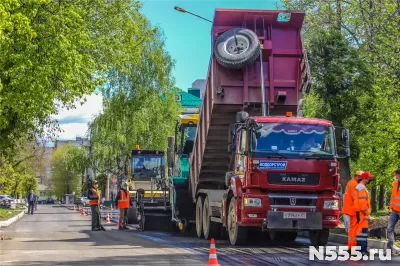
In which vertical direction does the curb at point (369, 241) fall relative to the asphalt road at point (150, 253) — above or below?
above

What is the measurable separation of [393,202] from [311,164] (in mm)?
1935

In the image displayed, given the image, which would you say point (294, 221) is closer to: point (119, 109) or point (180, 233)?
point (180, 233)

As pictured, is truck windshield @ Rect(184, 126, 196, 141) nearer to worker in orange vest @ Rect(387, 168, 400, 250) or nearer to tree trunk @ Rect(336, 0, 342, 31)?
worker in orange vest @ Rect(387, 168, 400, 250)

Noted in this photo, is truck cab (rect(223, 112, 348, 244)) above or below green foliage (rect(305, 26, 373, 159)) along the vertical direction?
below

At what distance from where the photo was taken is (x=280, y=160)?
1555 centimetres

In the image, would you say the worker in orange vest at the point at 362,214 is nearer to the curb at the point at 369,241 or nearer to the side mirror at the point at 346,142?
the curb at the point at 369,241

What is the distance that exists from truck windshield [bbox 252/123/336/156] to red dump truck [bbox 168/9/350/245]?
22 mm

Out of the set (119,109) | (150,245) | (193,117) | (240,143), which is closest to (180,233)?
(193,117)

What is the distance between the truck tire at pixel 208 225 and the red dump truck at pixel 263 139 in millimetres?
27

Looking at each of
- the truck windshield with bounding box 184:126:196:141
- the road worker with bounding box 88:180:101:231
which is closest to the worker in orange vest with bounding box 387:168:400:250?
the truck windshield with bounding box 184:126:196:141

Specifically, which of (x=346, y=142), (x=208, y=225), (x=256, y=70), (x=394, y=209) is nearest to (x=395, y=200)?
(x=394, y=209)

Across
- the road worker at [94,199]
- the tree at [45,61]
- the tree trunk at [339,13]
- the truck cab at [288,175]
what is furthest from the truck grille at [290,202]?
the tree trunk at [339,13]

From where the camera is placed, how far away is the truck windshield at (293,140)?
15.7m

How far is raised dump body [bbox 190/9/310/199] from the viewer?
666 inches
